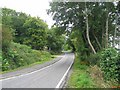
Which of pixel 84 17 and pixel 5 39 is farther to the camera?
pixel 84 17

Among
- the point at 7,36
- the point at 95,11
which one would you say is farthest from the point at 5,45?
the point at 95,11

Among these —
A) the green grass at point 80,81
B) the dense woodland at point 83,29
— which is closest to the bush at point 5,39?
the dense woodland at point 83,29

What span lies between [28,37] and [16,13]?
25.0 metres

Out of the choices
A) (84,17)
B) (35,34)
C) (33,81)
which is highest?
(84,17)

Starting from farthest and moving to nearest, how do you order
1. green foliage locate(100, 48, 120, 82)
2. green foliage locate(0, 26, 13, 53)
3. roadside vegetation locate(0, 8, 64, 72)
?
1. roadside vegetation locate(0, 8, 64, 72)
2. green foliage locate(0, 26, 13, 53)
3. green foliage locate(100, 48, 120, 82)

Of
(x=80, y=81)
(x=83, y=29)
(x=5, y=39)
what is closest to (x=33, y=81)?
(x=80, y=81)

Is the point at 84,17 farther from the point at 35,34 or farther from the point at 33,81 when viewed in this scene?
the point at 35,34

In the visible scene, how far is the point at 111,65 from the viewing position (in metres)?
24.3

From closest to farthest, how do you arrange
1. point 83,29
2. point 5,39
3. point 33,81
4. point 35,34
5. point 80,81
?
point 80,81 → point 33,81 → point 5,39 → point 83,29 → point 35,34

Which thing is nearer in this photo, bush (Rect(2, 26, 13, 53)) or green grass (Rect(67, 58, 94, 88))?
green grass (Rect(67, 58, 94, 88))

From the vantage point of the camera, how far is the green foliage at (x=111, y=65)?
23.5 metres

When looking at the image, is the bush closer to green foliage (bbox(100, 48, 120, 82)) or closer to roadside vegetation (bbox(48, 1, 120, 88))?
roadside vegetation (bbox(48, 1, 120, 88))

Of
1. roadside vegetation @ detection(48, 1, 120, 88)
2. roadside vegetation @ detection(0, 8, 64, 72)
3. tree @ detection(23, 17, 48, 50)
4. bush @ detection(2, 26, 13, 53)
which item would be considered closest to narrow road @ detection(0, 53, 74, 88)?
roadside vegetation @ detection(0, 8, 64, 72)

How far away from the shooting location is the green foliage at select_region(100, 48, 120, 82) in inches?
923
